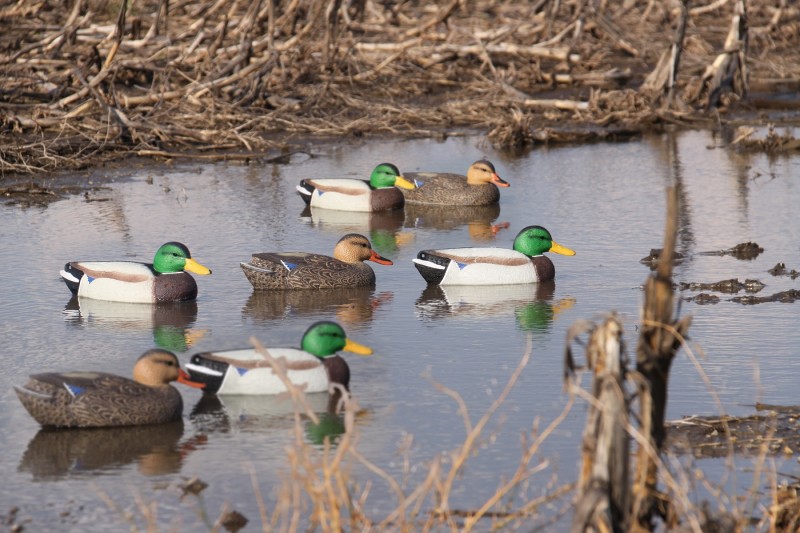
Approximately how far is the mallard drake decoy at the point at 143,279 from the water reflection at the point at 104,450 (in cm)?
311

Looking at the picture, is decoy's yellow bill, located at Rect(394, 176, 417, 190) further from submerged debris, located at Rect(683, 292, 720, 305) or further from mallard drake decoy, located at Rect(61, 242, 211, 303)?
submerged debris, located at Rect(683, 292, 720, 305)

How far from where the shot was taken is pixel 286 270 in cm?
1155

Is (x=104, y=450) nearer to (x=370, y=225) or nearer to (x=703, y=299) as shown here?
(x=703, y=299)

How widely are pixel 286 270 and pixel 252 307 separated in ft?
2.01

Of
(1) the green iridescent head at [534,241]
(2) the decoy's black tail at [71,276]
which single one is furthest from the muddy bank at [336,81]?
(1) the green iridescent head at [534,241]

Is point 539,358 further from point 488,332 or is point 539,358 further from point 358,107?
point 358,107

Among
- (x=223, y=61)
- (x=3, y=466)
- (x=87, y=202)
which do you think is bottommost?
(x=3, y=466)

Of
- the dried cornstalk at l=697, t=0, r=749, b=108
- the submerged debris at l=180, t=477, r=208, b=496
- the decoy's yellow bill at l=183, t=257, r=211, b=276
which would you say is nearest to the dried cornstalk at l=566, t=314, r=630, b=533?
the submerged debris at l=180, t=477, r=208, b=496

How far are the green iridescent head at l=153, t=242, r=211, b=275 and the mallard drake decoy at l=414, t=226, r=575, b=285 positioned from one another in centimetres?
186

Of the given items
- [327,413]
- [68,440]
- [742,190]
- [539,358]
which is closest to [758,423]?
[539,358]

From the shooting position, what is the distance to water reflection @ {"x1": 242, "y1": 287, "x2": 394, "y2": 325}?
10.8m

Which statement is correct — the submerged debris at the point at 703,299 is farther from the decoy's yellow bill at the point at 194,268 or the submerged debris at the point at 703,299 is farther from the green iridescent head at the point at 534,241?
the decoy's yellow bill at the point at 194,268

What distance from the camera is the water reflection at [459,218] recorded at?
14258 millimetres

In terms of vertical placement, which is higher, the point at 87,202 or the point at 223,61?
the point at 223,61
